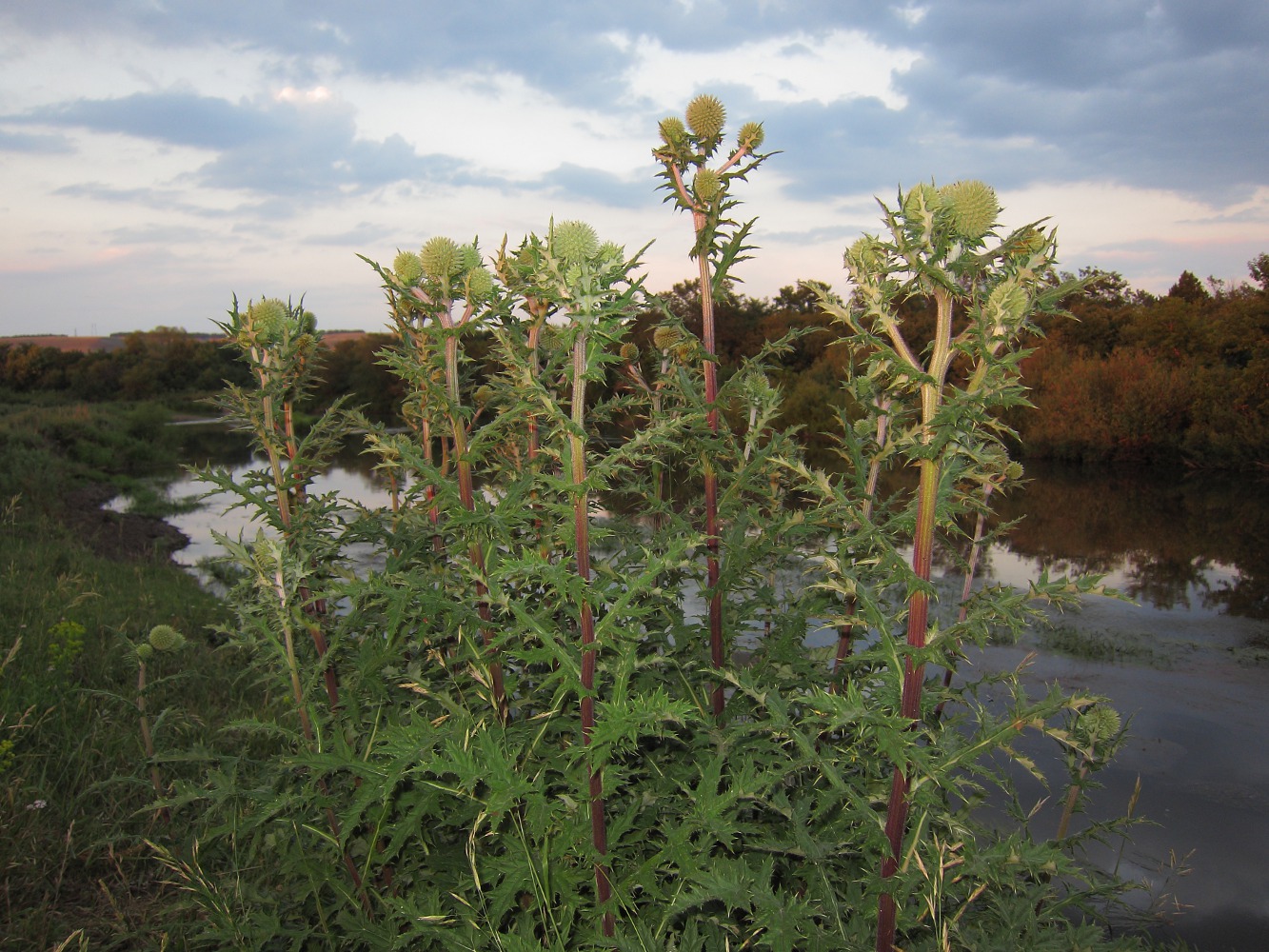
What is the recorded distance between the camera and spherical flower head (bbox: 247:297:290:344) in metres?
2.49

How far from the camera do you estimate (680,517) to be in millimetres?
2324

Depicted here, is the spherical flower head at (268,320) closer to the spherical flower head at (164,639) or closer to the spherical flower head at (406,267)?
the spherical flower head at (406,267)

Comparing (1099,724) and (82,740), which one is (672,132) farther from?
(82,740)

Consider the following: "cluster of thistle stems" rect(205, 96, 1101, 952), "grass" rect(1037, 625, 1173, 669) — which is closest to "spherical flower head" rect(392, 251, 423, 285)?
"cluster of thistle stems" rect(205, 96, 1101, 952)

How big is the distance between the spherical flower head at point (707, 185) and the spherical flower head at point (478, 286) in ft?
2.86

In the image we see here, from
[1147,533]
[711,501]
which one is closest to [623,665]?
[711,501]

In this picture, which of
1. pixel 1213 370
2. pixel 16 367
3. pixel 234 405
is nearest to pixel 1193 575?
pixel 1213 370

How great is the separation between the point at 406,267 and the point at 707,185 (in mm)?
1094

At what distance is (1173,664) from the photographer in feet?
23.6

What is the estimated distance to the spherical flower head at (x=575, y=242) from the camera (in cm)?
180

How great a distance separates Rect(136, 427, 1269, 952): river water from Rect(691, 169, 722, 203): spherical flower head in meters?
1.62

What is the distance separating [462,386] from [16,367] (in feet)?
169

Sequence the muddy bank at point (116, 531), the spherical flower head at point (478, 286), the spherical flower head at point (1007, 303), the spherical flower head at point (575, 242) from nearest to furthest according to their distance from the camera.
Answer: the spherical flower head at point (1007, 303) < the spherical flower head at point (575, 242) < the spherical flower head at point (478, 286) < the muddy bank at point (116, 531)

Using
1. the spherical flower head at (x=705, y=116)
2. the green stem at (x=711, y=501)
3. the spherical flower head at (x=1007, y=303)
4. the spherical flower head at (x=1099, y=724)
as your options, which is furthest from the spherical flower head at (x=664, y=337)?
the spherical flower head at (x=1099, y=724)
